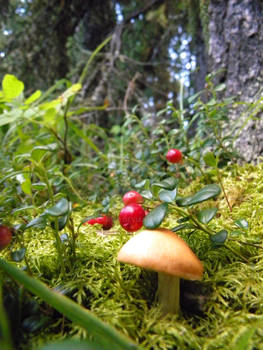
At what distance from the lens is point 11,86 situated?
1104 mm

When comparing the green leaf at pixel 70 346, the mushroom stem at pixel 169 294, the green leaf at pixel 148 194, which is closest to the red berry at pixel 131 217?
the green leaf at pixel 148 194

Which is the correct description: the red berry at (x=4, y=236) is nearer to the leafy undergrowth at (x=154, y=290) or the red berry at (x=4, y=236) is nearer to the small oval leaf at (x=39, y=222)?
the small oval leaf at (x=39, y=222)

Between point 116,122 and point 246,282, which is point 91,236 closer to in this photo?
point 246,282

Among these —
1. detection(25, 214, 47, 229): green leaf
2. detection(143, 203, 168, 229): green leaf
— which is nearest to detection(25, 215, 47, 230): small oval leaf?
detection(25, 214, 47, 229): green leaf

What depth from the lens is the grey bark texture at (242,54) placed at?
150 cm

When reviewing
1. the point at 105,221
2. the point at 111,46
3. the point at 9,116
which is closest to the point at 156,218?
the point at 105,221

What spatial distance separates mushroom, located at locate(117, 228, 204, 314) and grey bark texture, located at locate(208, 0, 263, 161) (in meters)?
1.00

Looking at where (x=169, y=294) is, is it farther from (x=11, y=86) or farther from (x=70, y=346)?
(x=11, y=86)

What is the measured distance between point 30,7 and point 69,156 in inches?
70.4

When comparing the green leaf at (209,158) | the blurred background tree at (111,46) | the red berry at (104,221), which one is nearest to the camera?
the green leaf at (209,158)

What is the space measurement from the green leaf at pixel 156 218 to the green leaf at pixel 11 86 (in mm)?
800

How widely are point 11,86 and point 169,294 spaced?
97 centimetres

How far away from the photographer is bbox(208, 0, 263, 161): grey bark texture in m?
1.50

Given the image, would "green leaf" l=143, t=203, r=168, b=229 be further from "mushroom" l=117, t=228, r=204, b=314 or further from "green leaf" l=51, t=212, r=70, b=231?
"green leaf" l=51, t=212, r=70, b=231
